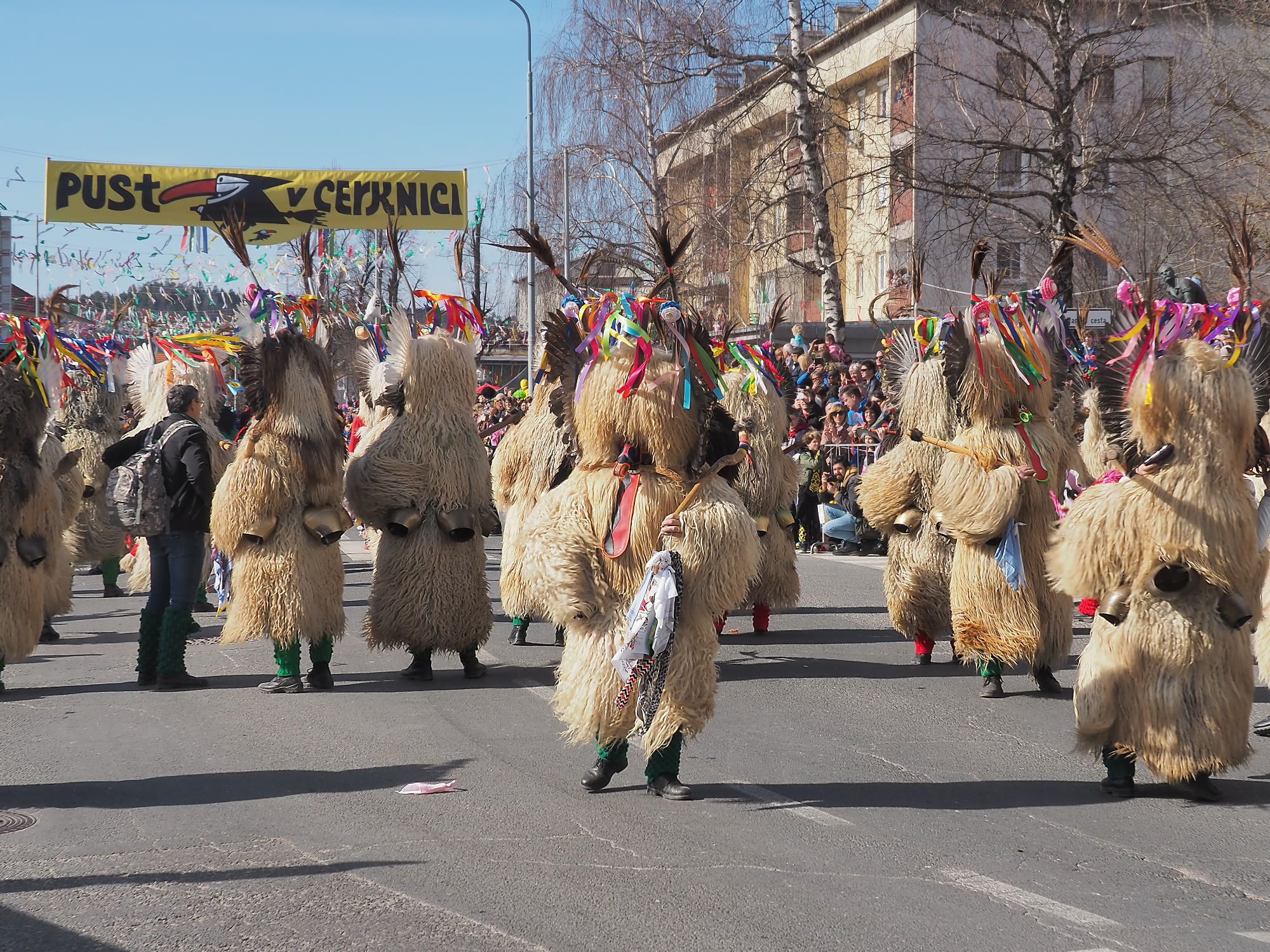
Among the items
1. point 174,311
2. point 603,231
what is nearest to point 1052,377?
point 603,231

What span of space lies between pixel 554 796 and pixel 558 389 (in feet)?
5.82

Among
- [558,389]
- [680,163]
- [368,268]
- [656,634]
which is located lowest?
[656,634]

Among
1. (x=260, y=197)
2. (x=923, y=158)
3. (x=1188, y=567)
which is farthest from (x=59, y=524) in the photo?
(x=260, y=197)

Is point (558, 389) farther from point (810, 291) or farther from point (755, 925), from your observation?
point (810, 291)

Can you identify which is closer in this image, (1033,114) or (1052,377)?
(1052,377)

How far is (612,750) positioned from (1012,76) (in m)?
16.9

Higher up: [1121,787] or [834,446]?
[834,446]

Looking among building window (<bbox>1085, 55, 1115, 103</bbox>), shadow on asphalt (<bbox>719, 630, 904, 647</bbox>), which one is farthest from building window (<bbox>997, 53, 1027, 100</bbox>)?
shadow on asphalt (<bbox>719, 630, 904, 647</bbox>)

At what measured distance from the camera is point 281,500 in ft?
26.1

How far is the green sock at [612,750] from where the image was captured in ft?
18.3

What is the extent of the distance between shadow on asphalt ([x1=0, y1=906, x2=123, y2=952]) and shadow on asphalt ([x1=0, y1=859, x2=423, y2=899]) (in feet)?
1.07

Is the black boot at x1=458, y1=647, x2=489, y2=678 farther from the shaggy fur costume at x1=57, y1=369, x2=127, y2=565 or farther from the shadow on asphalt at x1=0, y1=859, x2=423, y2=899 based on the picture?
the shaggy fur costume at x1=57, y1=369, x2=127, y2=565

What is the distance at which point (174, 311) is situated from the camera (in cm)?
4128

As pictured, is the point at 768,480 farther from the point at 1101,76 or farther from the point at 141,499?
the point at 1101,76
